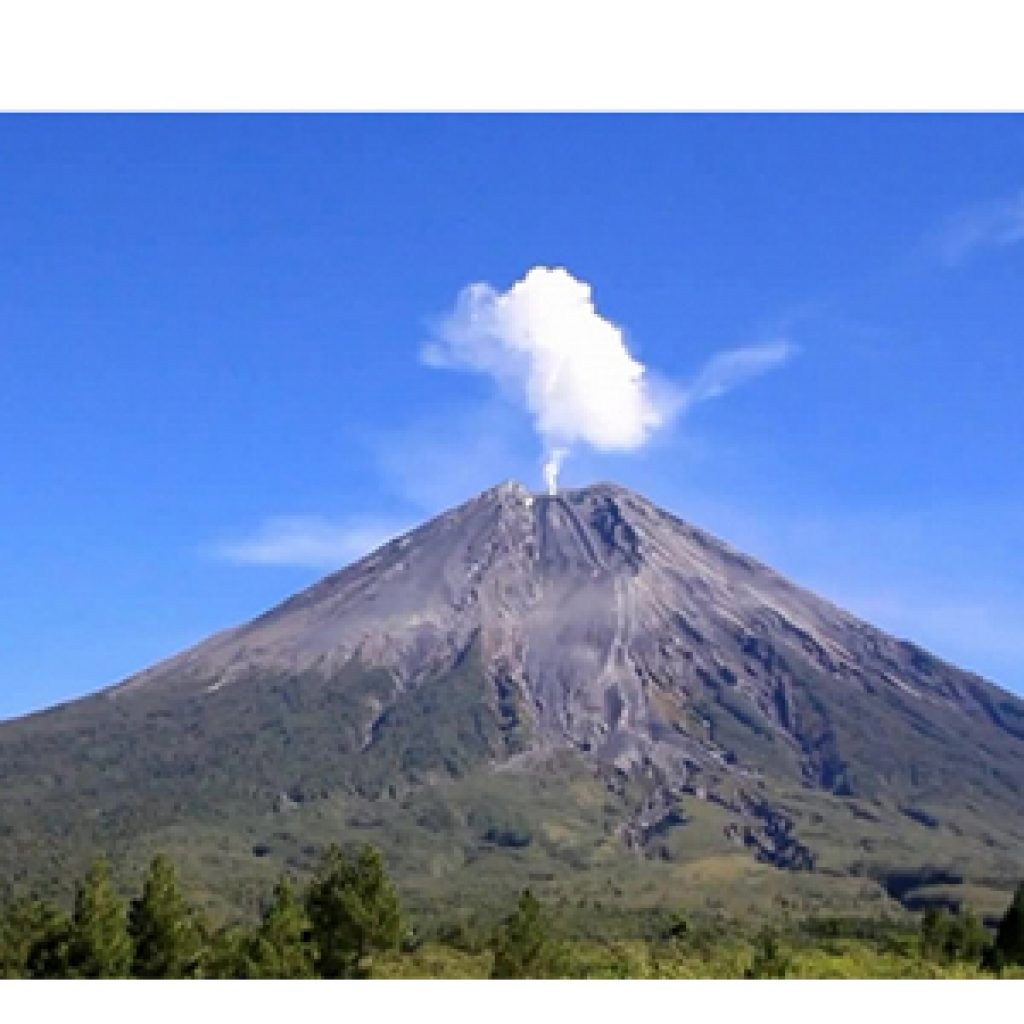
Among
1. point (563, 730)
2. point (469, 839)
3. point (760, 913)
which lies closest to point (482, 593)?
point (563, 730)

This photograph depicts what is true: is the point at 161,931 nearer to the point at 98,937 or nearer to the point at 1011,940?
the point at 98,937

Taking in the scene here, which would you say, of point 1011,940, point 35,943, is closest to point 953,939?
point 1011,940

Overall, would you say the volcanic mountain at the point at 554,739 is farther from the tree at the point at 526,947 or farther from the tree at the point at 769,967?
the tree at the point at 769,967

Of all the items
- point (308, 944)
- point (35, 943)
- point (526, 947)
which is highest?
point (35, 943)

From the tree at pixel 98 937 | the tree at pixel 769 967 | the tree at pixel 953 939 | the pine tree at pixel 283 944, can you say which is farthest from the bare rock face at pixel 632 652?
the tree at pixel 769 967

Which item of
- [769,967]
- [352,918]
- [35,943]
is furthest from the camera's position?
[35,943]

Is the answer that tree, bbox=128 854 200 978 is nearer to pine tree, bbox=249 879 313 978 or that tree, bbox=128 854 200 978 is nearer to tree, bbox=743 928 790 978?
pine tree, bbox=249 879 313 978

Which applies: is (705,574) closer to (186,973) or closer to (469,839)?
(469,839)
